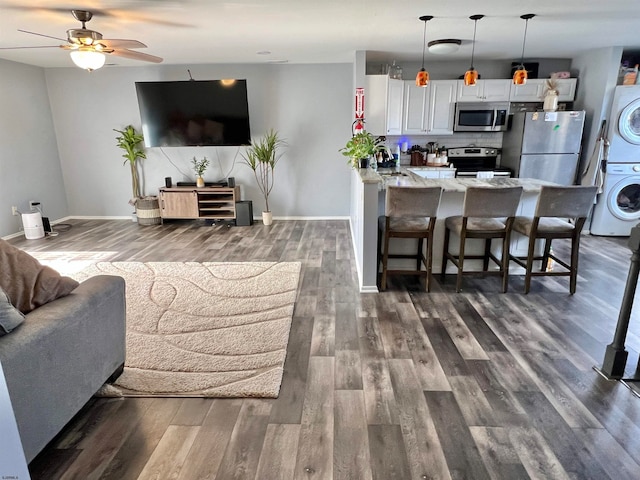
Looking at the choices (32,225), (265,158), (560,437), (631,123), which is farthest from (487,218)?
(32,225)

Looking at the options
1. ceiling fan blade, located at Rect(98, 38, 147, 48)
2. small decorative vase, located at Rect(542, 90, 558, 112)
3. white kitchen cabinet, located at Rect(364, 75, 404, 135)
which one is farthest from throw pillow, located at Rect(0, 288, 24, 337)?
small decorative vase, located at Rect(542, 90, 558, 112)

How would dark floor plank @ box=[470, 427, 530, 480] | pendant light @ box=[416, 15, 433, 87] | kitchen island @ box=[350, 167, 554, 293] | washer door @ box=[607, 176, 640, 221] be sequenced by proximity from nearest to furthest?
dark floor plank @ box=[470, 427, 530, 480] < kitchen island @ box=[350, 167, 554, 293] < pendant light @ box=[416, 15, 433, 87] < washer door @ box=[607, 176, 640, 221]

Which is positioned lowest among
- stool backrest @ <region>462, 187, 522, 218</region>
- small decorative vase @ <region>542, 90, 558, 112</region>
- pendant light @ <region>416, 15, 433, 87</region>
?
stool backrest @ <region>462, 187, 522, 218</region>

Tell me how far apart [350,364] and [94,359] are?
144 centimetres

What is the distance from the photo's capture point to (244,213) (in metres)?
6.01

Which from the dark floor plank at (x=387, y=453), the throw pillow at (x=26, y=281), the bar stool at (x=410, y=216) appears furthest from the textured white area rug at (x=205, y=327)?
the bar stool at (x=410, y=216)

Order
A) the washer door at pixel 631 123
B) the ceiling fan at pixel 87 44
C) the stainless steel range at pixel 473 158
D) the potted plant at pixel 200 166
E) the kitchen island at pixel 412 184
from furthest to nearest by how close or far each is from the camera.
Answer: the potted plant at pixel 200 166, the stainless steel range at pixel 473 158, the washer door at pixel 631 123, the kitchen island at pixel 412 184, the ceiling fan at pixel 87 44

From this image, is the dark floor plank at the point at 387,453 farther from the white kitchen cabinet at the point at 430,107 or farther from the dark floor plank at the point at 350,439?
the white kitchen cabinet at the point at 430,107

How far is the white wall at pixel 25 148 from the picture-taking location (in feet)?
17.4

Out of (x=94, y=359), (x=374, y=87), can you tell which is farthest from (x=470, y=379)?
(x=374, y=87)

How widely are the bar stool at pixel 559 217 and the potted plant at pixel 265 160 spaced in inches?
147

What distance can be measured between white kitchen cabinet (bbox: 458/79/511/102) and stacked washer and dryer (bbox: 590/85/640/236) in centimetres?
133

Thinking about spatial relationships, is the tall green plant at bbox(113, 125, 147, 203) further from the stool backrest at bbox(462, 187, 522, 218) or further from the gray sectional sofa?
the stool backrest at bbox(462, 187, 522, 218)

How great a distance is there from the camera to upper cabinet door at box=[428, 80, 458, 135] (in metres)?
5.56
